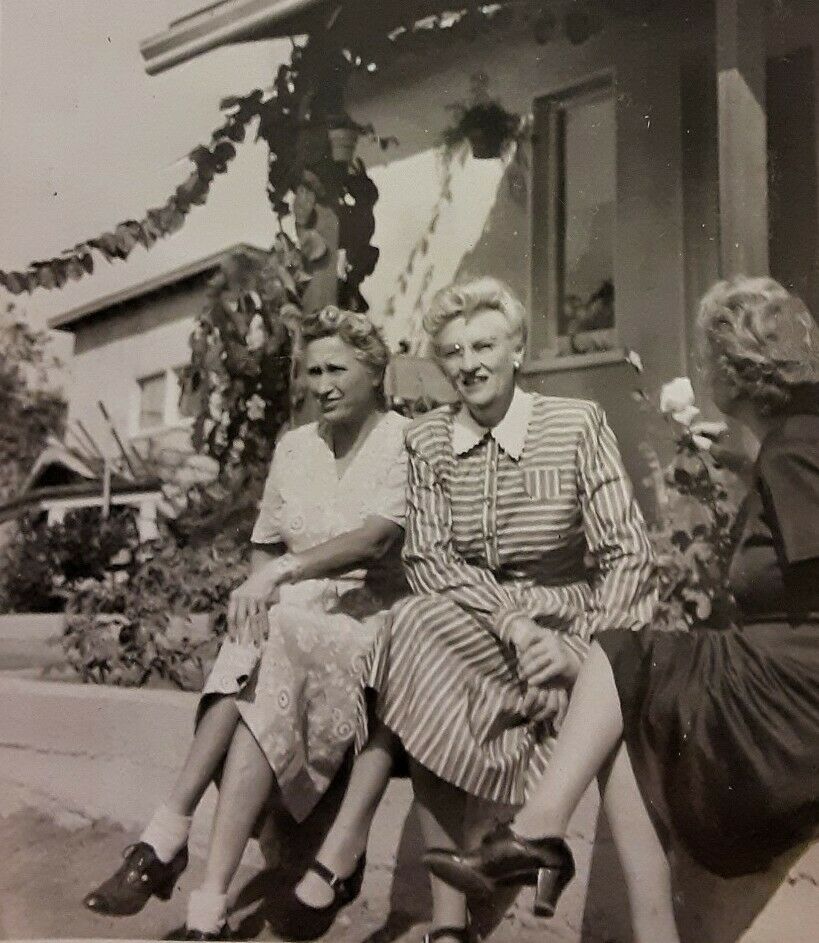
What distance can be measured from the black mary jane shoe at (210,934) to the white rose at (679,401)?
48.7 inches

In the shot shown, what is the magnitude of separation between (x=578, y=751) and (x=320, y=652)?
20.7 inches

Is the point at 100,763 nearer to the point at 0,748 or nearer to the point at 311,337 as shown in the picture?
the point at 0,748

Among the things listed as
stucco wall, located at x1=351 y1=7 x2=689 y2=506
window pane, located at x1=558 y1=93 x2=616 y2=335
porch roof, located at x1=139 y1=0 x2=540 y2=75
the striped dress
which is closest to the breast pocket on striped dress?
the striped dress

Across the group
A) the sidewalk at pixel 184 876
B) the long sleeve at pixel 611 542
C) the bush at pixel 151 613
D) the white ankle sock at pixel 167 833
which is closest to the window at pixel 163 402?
the bush at pixel 151 613

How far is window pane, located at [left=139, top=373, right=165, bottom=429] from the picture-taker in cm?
211

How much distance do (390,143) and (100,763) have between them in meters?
1.41

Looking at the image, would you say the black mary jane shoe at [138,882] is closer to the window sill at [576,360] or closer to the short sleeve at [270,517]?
the short sleeve at [270,517]

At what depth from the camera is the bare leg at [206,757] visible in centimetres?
174

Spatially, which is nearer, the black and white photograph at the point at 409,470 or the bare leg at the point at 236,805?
the black and white photograph at the point at 409,470

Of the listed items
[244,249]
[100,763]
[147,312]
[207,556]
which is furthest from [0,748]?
[244,249]

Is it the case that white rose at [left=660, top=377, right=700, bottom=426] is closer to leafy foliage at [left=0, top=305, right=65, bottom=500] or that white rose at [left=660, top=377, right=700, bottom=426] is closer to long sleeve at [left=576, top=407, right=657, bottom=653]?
long sleeve at [left=576, top=407, right=657, bottom=653]

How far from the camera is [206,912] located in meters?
1.63

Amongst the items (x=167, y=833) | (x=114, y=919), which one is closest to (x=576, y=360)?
(x=167, y=833)

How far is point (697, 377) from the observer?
1.84 m
